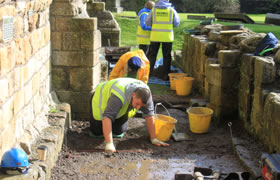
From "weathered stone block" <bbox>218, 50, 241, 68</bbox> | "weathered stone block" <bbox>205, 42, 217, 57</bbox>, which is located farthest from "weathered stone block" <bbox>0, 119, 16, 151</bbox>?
"weathered stone block" <bbox>205, 42, 217, 57</bbox>

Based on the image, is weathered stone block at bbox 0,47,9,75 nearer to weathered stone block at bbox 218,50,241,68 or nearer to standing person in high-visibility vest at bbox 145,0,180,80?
weathered stone block at bbox 218,50,241,68

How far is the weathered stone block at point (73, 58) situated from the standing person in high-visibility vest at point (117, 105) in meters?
0.87

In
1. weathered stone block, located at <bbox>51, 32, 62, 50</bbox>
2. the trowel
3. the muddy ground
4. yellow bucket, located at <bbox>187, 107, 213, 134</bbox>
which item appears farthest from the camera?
weathered stone block, located at <bbox>51, 32, 62, 50</bbox>

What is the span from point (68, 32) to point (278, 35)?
273 inches

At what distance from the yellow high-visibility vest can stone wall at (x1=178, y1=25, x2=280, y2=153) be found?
1.72 metres

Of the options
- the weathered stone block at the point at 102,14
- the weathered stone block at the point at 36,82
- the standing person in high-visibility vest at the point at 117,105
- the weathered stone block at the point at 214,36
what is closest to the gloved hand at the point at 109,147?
the standing person in high-visibility vest at the point at 117,105

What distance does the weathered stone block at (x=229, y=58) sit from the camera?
6.66 metres

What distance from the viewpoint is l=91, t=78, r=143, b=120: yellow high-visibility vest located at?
551 centimetres

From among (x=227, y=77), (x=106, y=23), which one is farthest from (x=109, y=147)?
(x=106, y=23)

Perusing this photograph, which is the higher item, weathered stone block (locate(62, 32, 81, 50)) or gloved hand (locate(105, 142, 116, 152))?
weathered stone block (locate(62, 32, 81, 50))

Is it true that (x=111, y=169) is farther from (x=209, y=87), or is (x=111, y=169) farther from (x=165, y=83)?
(x=165, y=83)

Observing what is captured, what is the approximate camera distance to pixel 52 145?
483 centimetres

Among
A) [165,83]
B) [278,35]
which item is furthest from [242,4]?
[165,83]

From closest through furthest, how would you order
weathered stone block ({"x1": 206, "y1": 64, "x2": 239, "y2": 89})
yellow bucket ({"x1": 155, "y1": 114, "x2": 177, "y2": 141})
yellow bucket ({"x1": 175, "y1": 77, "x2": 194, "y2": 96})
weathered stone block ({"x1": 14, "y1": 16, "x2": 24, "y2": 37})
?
weathered stone block ({"x1": 14, "y1": 16, "x2": 24, "y2": 37}), yellow bucket ({"x1": 155, "y1": 114, "x2": 177, "y2": 141}), weathered stone block ({"x1": 206, "y1": 64, "x2": 239, "y2": 89}), yellow bucket ({"x1": 175, "y1": 77, "x2": 194, "y2": 96})
